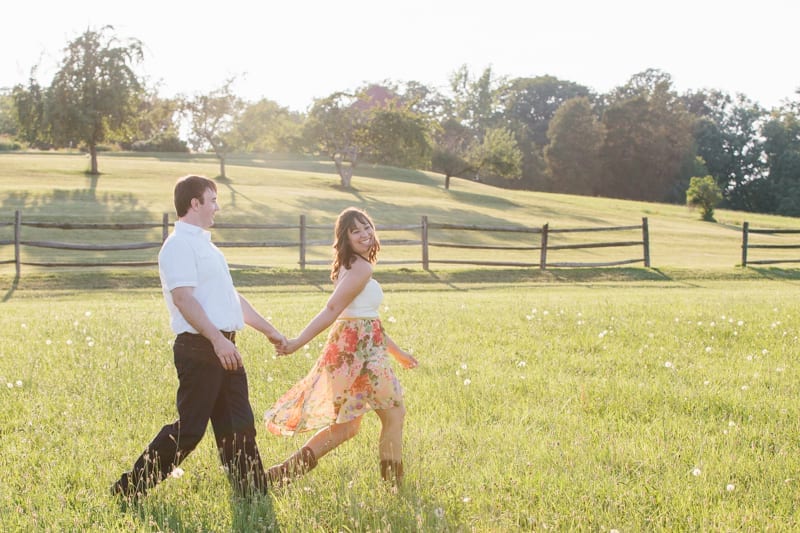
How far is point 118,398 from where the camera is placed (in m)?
A: 5.89

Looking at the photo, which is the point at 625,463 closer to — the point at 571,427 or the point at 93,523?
the point at 571,427

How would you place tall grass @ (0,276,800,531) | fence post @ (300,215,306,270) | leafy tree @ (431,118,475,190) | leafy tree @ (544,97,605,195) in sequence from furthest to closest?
leafy tree @ (544,97,605,195)
leafy tree @ (431,118,475,190)
fence post @ (300,215,306,270)
tall grass @ (0,276,800,531)

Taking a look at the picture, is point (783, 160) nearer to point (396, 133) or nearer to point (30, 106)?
point (396, 133)

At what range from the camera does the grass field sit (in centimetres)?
377

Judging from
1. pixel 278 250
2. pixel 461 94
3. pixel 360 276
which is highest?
pixel 461 94

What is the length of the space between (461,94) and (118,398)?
95.8 metres

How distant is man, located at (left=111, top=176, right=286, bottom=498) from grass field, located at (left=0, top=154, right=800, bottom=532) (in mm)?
184

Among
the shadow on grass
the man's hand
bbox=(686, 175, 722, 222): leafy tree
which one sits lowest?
the shadow on grass

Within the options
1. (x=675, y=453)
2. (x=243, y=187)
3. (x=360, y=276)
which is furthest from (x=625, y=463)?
(x=243, y=187)

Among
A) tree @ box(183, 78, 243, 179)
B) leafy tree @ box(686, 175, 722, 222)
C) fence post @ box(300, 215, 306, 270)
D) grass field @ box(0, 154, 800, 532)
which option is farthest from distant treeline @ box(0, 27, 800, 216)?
grass field @ box(0, 154, 800, 532)

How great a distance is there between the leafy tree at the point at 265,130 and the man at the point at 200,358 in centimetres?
5178

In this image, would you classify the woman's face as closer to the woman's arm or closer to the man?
the woman's arm

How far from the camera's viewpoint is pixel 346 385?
4.18 metres

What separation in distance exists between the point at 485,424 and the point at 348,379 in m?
1.53
